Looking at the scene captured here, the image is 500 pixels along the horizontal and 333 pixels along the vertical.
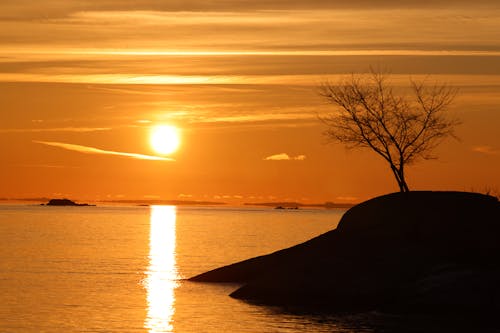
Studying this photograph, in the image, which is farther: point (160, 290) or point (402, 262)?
point (160, 290)

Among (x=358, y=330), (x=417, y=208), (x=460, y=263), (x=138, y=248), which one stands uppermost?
(x=138, y=248)

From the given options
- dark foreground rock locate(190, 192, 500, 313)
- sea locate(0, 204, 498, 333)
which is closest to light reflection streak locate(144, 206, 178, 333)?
sea locate(0, 204, 498, 333)

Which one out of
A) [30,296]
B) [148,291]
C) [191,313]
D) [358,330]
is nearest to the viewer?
[358,330]

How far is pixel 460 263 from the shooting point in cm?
5044

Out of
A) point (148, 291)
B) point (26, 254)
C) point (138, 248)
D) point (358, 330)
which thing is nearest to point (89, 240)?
point (138, 248)

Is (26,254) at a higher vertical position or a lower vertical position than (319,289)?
higher

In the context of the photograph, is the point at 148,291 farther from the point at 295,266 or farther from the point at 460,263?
the point at 460,263

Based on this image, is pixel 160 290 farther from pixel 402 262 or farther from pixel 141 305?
pixel 402 262

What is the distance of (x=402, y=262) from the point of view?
51.8 m

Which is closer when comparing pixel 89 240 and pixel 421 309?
pixel 421 309

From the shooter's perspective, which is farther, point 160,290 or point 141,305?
point 160,290

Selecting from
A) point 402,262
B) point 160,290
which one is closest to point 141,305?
point 160,290

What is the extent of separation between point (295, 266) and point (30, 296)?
16.7 meters

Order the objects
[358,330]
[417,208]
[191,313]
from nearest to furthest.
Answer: [358,330], [191,313], [417,208]
